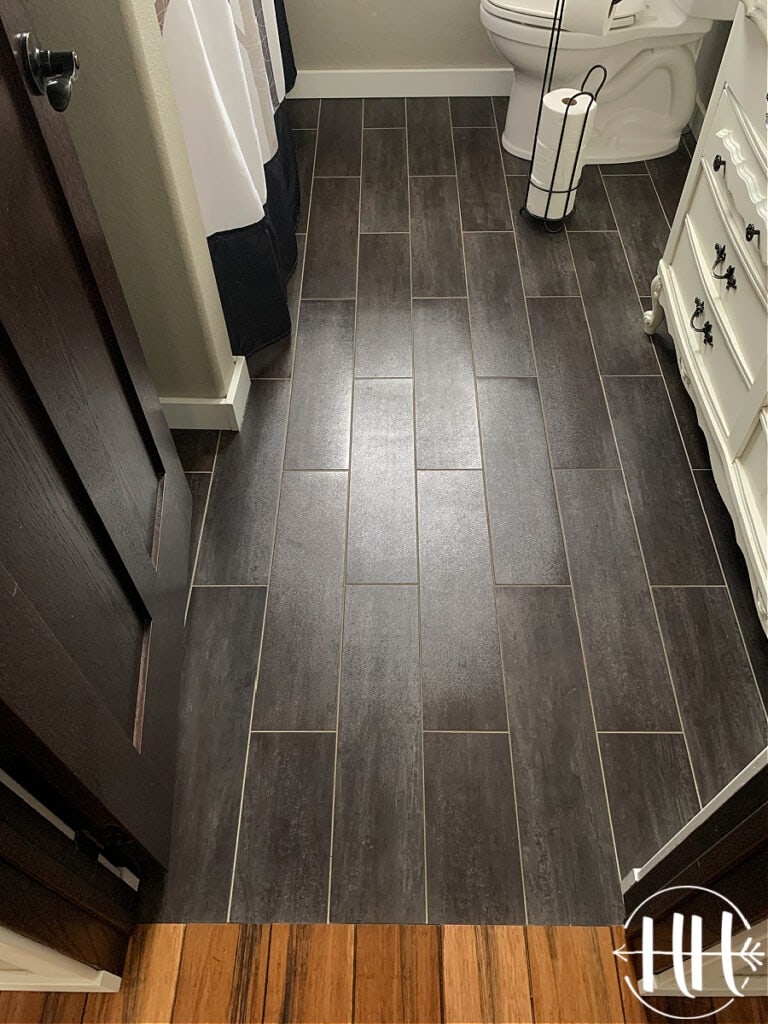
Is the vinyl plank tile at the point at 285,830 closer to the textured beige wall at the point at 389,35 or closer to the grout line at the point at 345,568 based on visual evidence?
the grout line at the point at 345,568

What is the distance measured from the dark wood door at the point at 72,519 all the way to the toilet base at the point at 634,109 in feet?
5.75

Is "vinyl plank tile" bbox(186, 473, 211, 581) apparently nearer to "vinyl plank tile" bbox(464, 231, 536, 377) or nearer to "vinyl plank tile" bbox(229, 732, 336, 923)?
"vinyl plank tile" bbox(229, 732, 336, 923)

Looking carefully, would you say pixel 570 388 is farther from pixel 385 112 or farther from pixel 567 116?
pixel 385 112

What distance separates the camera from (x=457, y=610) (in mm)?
1569

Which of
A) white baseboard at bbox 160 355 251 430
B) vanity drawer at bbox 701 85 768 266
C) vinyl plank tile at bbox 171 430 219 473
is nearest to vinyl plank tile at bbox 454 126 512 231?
vanity drawer at bbox 701 85 768 266

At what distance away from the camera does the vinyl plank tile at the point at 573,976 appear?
3.78 feet

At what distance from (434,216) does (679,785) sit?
1.80 metres

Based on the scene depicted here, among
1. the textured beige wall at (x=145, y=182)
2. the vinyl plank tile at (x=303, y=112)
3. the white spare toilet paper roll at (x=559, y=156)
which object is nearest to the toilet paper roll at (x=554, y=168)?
the white spare toilet paper roll at (x=559, y=156)

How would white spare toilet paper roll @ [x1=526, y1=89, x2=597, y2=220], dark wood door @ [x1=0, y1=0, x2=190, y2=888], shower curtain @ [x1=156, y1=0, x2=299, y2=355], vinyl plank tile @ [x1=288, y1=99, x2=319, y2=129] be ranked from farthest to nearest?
vinyl plank tile @ [x1=288, y1=99, x2=319, y2=129], white spare toilet paper roll @ [x1=526, y1=89, x2=597, y2=220], shower curtain @ [x1=156, y1=0, x2=299, y2=355], dark wood door @ [x1=0, y1=0, x2=190, y2=888]

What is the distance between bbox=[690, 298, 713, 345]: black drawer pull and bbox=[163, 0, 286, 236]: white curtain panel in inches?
39.0

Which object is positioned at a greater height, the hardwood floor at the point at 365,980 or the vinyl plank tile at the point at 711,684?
the hardwood floor at the point at 365,980

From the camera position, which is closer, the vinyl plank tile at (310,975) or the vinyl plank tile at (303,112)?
the vinyl plank tile at (310,975)

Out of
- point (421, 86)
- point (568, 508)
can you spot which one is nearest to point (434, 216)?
point (421, 86)

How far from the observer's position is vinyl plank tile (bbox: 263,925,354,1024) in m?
1.16
